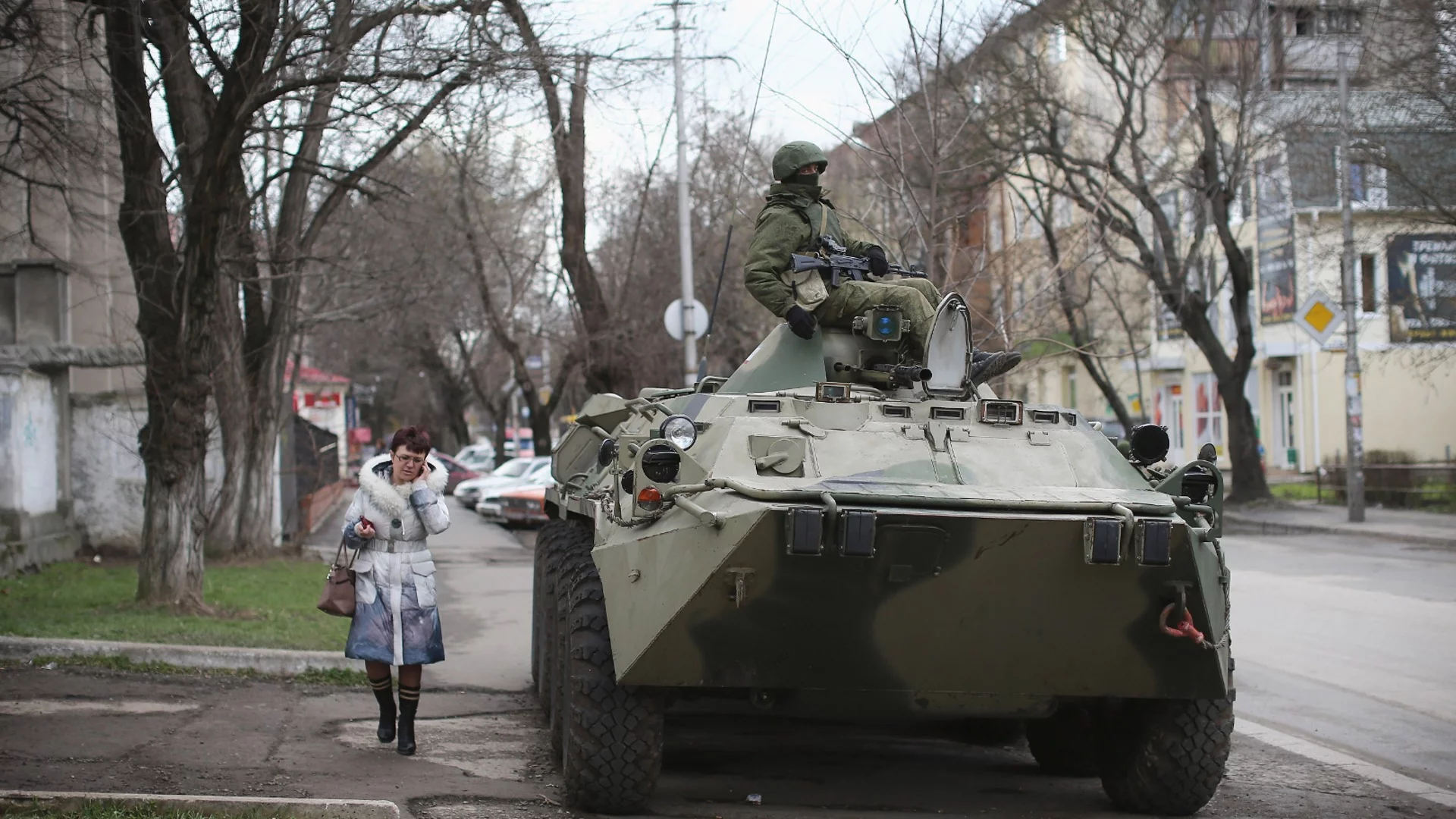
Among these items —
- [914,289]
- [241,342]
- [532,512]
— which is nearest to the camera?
[914,289]

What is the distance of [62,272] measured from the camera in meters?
17.8

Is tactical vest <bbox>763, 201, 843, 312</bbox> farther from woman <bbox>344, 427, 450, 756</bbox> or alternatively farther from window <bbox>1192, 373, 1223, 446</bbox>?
window <bbox>1192, 373, 1223, 446</bbox>

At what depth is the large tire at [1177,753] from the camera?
628 cm

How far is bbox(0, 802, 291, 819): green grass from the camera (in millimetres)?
5273

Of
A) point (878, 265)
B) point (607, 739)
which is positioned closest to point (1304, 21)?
point (878, 265)

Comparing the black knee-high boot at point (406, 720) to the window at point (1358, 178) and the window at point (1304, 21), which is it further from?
the window at point (1304, 21)

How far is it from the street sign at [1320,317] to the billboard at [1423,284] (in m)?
0.81

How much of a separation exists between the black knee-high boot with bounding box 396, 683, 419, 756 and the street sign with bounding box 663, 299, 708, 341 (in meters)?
14.4

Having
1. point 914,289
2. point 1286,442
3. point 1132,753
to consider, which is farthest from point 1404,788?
point 1286,442

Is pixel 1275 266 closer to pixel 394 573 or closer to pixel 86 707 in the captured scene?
pixel 394 573

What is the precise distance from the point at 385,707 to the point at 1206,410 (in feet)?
131

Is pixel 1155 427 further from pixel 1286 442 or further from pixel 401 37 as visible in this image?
pixel 1286 442

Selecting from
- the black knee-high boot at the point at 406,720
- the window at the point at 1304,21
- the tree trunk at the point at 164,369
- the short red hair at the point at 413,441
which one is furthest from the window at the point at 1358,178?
the black knee-high boot at the point at 406,720

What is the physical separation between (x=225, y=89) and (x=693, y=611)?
23.0ft
